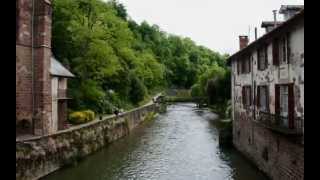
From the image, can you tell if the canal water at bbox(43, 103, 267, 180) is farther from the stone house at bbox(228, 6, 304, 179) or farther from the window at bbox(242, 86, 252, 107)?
the window at bbox(242, 86, 252, 107)

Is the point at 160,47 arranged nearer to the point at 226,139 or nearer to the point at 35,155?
the point at 226,139

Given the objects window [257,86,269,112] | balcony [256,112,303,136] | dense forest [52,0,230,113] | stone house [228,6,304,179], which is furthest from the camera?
dense forest [52,0,230,113]

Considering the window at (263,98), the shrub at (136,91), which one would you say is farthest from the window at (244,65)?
the shrub at (136,91)

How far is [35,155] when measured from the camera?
1805 cm

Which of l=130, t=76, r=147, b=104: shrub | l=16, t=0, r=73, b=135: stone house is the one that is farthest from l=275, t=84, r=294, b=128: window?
l=130, t=76, r=147, b=104: shrub

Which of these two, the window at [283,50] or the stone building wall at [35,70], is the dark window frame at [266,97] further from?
the stone building wall at [35,70]

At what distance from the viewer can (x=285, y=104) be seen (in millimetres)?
15633

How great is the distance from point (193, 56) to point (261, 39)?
10348 cm

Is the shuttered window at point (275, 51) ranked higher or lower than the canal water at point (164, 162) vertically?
higher

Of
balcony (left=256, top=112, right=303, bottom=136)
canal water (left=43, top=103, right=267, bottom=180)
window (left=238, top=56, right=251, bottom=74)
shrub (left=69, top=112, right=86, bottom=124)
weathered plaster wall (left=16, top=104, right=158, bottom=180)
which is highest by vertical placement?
window (left=238, top=56, right=251, bottom=74)

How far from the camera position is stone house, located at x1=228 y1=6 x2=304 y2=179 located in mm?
13417

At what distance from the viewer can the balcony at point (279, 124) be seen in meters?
13.3

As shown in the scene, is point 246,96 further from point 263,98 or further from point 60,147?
point 60,147
